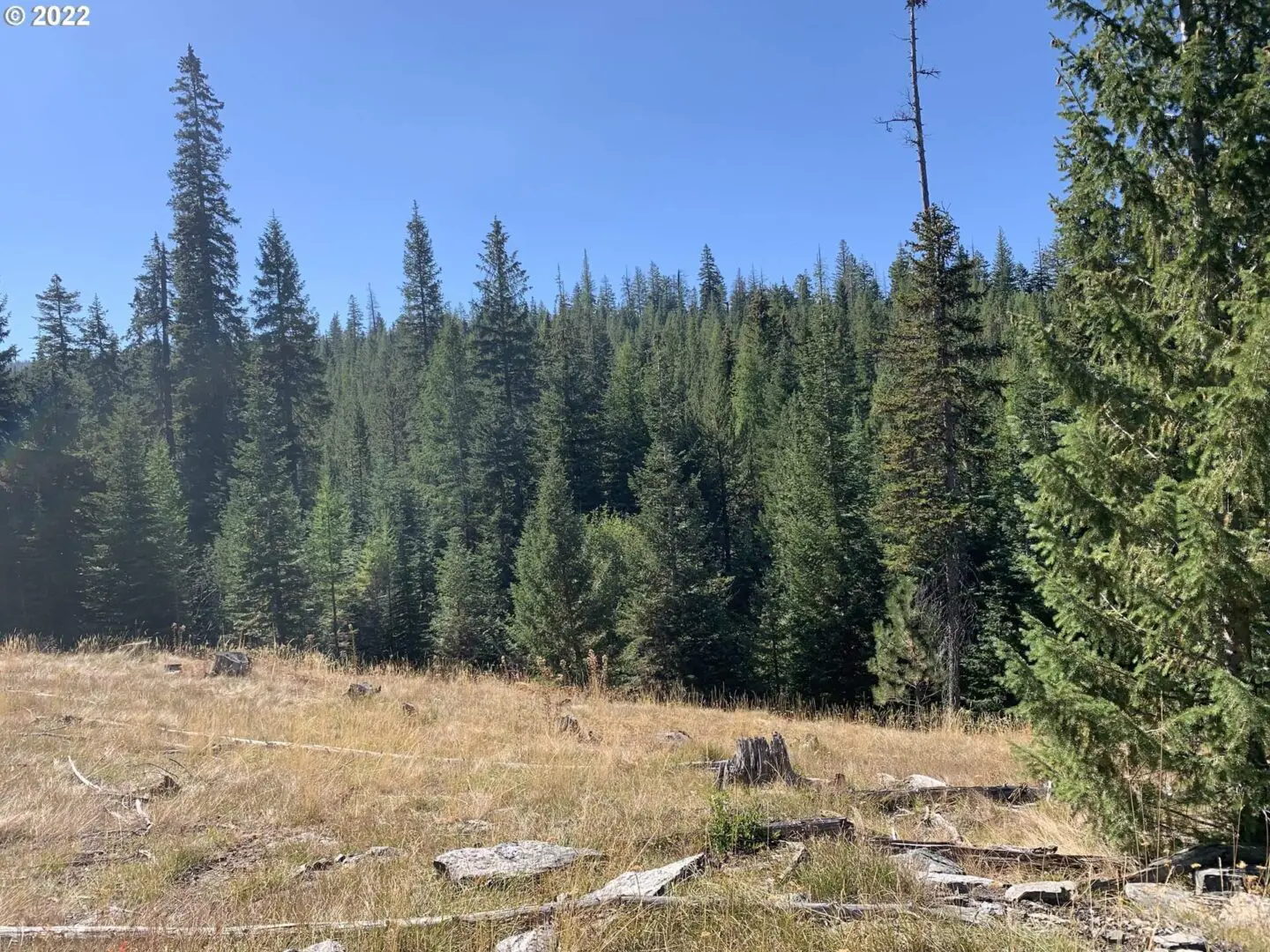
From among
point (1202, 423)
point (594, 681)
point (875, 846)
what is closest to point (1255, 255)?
point (1202, 423)

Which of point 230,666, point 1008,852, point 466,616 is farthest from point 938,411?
point 466,616

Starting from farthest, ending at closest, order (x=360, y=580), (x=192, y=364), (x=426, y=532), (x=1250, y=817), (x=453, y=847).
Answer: (x=426, y=532)
(x=192, y=364)
(x=360, y=580)
(x=453, y=847)
(x=1250, y=817)

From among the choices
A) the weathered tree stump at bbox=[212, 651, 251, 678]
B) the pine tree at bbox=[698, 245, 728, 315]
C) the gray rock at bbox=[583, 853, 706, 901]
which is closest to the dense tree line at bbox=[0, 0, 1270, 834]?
the gray rock at bbox=[583, 853, 706, 901]

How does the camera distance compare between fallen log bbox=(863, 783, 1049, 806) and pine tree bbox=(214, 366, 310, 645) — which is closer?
fallen log bbox=(863, 783, 1049, 806)

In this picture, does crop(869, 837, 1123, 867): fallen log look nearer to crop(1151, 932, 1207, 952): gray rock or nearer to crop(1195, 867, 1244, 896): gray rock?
crop(1195, 867, 1244, 896): gray rock

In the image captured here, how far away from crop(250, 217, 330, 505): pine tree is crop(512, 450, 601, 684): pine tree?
20.4m

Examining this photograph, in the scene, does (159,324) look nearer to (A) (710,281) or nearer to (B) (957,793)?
(B) (957,793)

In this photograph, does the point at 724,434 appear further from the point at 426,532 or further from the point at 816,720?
the point at 816,720

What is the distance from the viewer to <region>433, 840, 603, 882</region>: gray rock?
4035 millimetres

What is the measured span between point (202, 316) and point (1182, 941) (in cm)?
4596

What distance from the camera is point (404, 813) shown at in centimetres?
577

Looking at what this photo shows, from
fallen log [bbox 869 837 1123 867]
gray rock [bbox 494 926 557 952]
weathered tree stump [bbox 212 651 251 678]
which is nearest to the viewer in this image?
gray rock [bbox 494 926 557 952]

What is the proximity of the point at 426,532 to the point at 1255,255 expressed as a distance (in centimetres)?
4178

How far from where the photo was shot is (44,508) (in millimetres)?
30891
